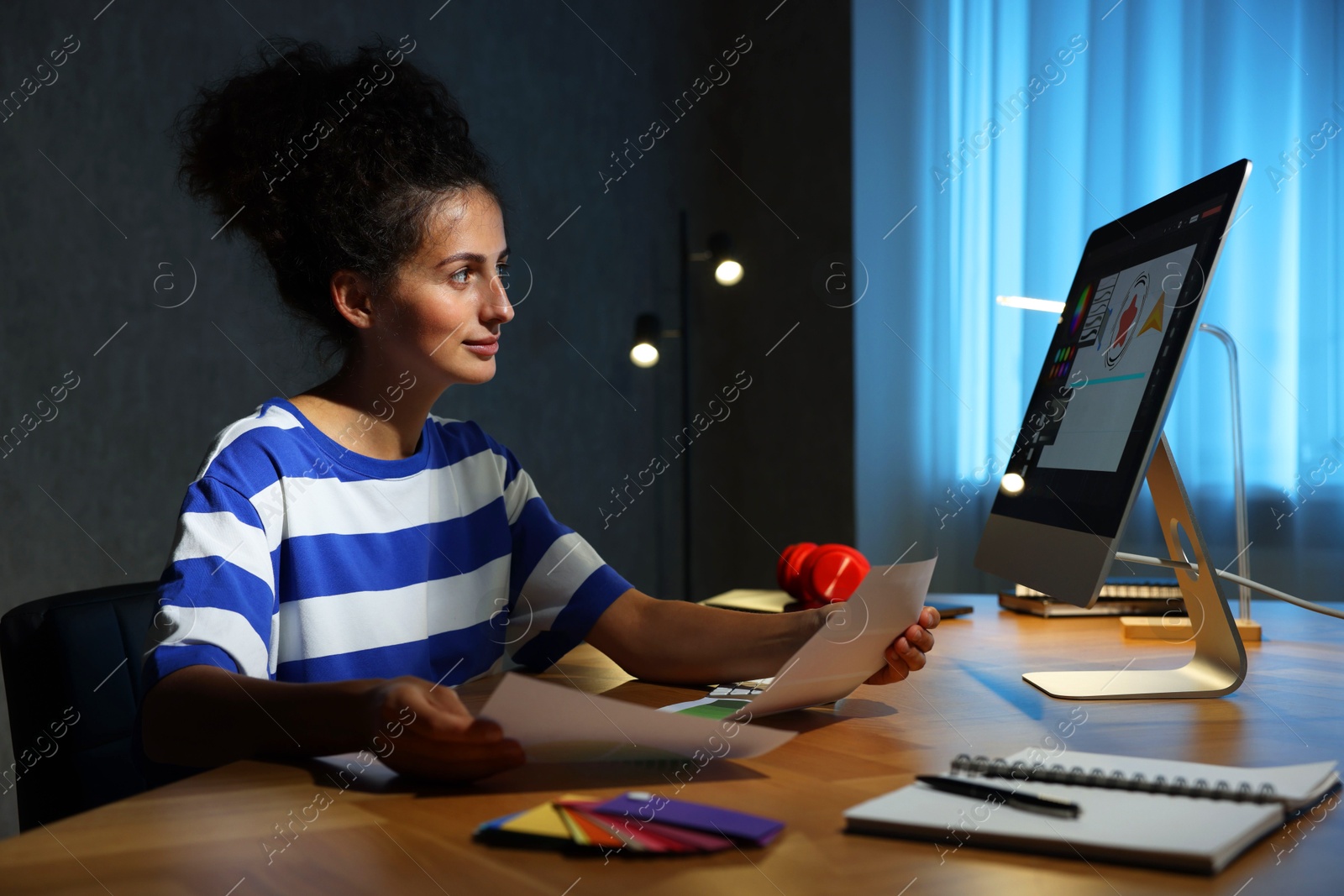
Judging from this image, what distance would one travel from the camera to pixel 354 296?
1210 mm

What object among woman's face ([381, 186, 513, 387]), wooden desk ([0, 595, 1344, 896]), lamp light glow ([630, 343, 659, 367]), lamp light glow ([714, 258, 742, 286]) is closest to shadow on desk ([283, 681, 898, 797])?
wooden desk ([0, 595, 1344, 896])

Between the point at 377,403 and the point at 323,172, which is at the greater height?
the point at 323,172

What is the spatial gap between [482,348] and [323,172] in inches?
10.1

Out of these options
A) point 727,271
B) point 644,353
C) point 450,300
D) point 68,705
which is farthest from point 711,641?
point 727,271

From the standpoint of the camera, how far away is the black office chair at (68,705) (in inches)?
36.9

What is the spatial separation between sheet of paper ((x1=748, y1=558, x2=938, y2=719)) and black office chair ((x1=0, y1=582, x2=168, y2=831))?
0.57 meters

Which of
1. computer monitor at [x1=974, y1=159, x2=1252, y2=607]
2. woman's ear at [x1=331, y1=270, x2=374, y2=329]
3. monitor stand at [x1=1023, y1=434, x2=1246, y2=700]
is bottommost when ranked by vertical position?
monitor stand at [x1=1023, y1=434, x2=1246, y2=700]

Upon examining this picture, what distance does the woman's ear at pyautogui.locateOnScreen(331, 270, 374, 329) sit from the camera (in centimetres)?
120

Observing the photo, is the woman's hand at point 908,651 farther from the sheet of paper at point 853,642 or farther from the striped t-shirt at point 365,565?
the striped t-shirt at point 365,565

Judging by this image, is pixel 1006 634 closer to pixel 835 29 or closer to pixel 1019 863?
pixel 1019 863

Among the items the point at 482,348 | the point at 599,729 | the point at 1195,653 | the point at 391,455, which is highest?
the point at 482,348

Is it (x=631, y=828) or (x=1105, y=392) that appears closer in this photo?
(x=631, y=828)

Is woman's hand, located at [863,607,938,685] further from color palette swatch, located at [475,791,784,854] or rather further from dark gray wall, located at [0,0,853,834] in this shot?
dark gray wall, located at [0,0,853,834]

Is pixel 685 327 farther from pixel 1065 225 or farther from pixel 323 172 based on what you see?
pixel 323 172
